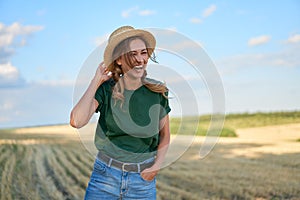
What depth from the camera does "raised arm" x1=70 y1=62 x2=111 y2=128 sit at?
7.69 feet

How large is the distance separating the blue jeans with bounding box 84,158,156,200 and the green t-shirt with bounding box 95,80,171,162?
72mm

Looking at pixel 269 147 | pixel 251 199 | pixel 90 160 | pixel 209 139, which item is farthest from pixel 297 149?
pixel 209 139

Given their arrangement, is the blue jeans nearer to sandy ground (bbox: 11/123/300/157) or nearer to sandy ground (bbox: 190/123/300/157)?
sandy ground (bbox: 11/123/300/157)

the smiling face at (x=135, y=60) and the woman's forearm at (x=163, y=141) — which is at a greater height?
the smiling face at (x=135, y=60)

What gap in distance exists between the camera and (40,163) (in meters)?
8.50

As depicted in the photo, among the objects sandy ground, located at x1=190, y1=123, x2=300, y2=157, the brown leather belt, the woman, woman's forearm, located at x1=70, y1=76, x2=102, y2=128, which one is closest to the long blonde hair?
the woman

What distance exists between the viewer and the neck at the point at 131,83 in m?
2.45

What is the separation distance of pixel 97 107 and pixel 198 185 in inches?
162

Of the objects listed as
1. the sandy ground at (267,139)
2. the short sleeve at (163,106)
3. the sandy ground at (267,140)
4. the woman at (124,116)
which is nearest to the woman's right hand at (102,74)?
the woman at (124,116)

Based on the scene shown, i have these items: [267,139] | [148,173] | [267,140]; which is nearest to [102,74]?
[148,173]

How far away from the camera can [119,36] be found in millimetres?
2477

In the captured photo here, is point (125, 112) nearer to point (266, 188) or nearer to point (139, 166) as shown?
point (139, 166)

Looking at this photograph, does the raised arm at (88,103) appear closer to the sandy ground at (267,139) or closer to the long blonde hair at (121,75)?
the long blonde hair at (121,75)

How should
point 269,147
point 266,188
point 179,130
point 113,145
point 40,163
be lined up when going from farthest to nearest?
point 269,147 < point 40,163 < point 266,188 < point 179,130 < point 113,145
